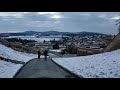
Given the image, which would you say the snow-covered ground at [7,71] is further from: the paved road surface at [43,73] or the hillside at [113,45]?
the hillside at [113,45]

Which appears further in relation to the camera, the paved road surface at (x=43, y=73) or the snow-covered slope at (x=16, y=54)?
the snow-covered slope at (x=16, y=54)

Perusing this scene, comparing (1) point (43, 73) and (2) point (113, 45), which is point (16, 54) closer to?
(2) point (113, 45)

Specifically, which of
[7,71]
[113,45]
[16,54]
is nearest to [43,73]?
[7,71]

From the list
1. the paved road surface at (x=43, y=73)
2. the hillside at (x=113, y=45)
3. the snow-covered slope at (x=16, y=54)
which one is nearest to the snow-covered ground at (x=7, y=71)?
the paved road surface at (x=43, y=73)

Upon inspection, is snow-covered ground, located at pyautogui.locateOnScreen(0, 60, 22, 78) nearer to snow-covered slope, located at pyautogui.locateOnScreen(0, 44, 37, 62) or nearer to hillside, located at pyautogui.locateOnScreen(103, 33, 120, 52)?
hillside, located at pyautogui.locateOnScreen(103, 33, 120, 52)

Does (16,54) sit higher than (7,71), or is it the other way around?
(7,71)

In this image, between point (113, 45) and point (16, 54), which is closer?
point (113, 45)

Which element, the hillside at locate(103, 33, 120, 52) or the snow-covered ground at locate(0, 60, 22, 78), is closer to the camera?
the snow-covered ground at locate(0, 60, 22, 78)

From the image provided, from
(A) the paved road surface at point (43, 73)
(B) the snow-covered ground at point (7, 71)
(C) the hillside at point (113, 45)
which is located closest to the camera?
(B) the snow-covered ground at point (7, 71)

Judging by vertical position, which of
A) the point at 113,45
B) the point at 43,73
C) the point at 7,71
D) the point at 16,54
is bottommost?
the point at 16,54

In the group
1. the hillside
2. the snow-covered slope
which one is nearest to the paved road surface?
the hillside

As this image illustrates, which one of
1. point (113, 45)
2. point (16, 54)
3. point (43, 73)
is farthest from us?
point (16, 54)

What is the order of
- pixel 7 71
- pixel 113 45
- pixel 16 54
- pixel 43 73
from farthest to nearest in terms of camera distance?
pixel 16 54 → pixel 113 45 → pixel 43 73 → pixel 7 71
